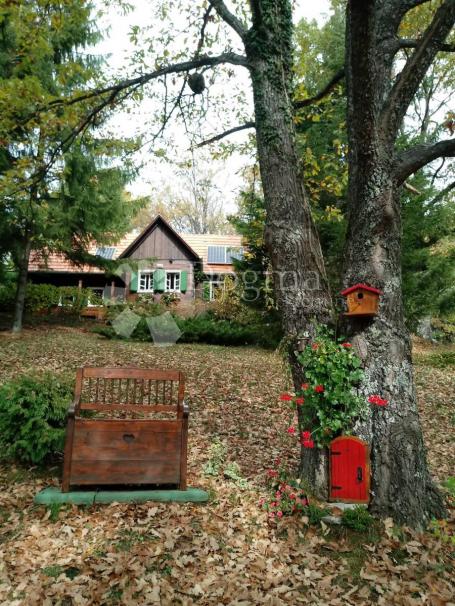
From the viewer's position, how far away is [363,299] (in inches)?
137

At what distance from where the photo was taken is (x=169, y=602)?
8.79 ft

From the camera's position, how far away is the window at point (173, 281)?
23508mm

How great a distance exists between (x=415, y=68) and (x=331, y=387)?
2.83 metres

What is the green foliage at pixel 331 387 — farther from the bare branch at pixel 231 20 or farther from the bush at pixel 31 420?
the bare branch at pixel 231 20

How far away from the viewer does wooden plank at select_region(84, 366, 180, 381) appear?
12.4 ft

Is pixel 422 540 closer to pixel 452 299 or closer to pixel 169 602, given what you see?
pixel 169 602

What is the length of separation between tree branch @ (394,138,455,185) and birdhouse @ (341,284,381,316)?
1020 millimetres

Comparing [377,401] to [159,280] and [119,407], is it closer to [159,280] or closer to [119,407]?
[119,407]

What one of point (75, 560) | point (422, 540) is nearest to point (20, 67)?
point (75, 560)

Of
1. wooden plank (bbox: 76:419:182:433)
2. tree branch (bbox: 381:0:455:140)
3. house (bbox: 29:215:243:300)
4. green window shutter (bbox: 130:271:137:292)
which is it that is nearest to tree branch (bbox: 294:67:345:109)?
tree branch (bbox: 381:0:455:140)

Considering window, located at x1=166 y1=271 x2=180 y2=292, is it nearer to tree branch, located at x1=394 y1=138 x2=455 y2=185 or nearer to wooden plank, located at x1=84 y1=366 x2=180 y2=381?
wooden plank, located at x1=84 y1=366 x2=180 y2=381

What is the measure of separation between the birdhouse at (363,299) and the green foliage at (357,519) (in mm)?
1639

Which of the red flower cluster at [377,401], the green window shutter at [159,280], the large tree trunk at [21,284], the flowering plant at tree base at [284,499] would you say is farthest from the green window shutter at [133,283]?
the red flower cluster at [377,401]

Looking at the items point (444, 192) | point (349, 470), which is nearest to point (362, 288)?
point (349, 470)
